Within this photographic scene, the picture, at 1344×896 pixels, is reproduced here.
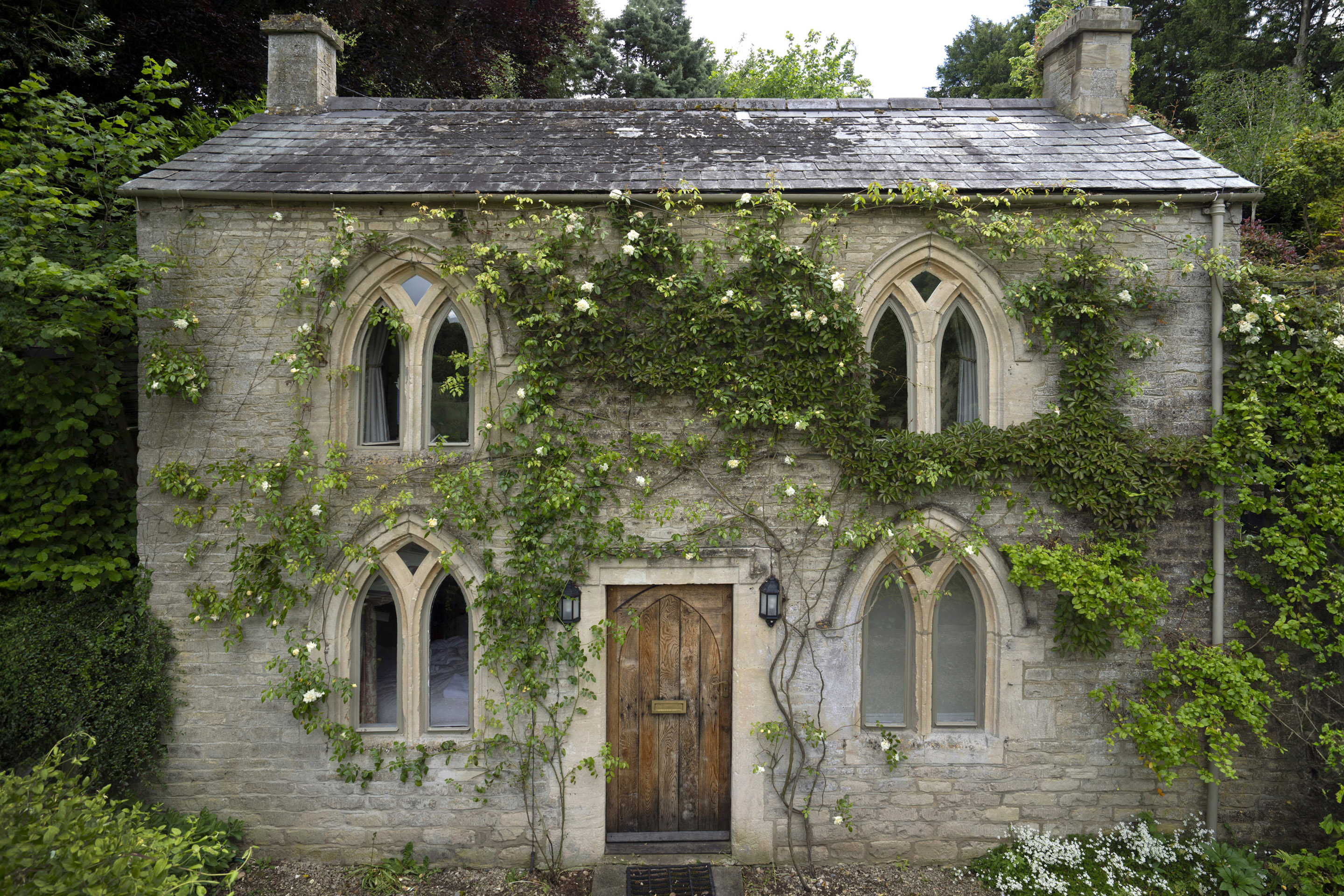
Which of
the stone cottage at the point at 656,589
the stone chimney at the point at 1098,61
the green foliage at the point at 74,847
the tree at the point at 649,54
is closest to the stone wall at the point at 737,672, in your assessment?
the stone cottage at the point at 656,589

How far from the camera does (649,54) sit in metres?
19.1

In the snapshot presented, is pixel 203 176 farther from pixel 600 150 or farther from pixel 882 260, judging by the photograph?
pixel 882 260

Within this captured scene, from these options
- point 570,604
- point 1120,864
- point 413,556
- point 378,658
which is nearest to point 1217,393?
point 1120,864

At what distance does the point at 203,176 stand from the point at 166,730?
15.9 feet

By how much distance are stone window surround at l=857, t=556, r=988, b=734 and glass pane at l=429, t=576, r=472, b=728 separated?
3.62 m

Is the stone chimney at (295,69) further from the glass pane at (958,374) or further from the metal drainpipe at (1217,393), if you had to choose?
the metal drainpipe at (1217,393)

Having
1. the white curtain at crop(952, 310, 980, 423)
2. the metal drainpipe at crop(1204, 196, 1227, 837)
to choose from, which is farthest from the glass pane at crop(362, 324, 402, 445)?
the metal drainpipe at crop(1204, 196, 1227, 837)

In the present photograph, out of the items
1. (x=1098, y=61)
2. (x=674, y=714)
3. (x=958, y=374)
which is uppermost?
(x=1098, y=61)

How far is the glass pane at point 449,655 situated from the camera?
18.9 ft

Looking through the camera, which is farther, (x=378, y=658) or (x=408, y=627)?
(x=378, y=658)

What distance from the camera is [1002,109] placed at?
6.93 meters

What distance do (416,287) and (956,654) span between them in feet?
19.8

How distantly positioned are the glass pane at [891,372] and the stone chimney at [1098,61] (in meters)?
3.38

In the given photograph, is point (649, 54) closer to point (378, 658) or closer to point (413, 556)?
point (413, 556)
